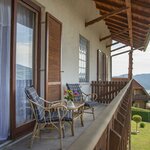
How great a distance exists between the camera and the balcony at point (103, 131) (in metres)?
0.80

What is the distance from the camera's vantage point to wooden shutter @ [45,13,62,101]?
433 centimetres

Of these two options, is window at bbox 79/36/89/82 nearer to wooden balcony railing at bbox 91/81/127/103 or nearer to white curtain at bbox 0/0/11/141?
wooden balcony railing at bbox 91/81/127/103

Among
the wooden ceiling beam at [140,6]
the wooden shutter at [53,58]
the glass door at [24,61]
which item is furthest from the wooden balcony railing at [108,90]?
the glass door at [24,61]

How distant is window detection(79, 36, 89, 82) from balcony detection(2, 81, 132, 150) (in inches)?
22.3

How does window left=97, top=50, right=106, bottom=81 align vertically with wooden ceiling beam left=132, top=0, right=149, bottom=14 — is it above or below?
below

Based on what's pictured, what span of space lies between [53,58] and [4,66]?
145 cm

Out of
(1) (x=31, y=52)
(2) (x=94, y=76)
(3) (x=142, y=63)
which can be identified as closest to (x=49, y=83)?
(1) (x=31, y=52)

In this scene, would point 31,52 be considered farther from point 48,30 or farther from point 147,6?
point 147,6

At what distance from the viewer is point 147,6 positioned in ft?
18.6

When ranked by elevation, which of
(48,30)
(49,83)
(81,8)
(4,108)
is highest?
(81,8)

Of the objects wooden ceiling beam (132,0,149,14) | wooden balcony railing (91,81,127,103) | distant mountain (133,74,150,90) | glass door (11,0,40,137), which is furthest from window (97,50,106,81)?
distant mountain (133,74,150,90)

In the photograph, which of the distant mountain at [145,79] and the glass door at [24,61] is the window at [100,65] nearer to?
the glass door at [24,61]

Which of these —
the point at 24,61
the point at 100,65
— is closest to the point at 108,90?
the point at 100,65

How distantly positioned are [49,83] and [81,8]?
3.70 metres
